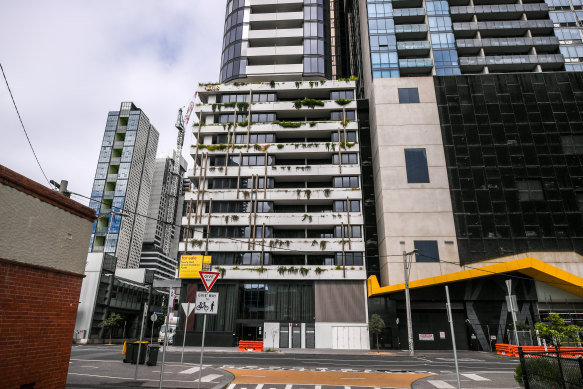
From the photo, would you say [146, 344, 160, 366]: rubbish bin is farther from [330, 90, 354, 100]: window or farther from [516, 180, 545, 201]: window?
[516, 180, 545, 201]: window

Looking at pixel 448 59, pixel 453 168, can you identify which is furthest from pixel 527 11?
pixel 453 168

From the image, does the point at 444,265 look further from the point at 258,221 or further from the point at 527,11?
the point at 527,11

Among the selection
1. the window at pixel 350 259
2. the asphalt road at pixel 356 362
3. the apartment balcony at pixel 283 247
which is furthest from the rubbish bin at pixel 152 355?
the window at pixel 350 259

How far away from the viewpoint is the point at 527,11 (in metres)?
55.0

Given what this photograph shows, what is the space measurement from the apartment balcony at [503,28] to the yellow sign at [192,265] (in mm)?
50451

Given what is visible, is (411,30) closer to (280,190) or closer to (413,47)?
(413,47)

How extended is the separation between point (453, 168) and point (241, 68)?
34208 millimetres

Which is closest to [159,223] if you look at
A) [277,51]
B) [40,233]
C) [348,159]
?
[277,51]

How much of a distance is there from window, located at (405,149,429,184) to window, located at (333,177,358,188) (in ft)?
21.7

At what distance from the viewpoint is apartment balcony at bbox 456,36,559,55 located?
5319 cm

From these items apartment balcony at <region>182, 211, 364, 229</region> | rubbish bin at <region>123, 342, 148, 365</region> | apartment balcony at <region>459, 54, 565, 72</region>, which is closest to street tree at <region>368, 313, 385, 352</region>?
apartment balcony at <region>182, 211, 364, 229</region>

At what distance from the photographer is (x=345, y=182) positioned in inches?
1796

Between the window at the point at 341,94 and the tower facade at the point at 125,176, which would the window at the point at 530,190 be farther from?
the tower facade at the point at 125,176

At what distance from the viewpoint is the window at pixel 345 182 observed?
149 ft
